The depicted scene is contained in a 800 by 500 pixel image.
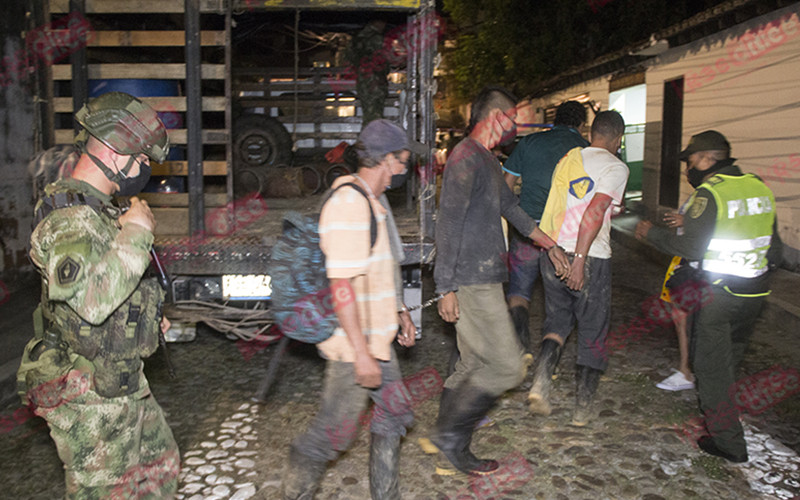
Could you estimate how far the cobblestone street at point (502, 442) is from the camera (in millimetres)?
3289

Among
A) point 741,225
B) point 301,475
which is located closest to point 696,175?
point 741,225

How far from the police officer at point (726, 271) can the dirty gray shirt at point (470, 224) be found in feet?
3.64

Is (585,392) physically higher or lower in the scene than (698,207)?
lower

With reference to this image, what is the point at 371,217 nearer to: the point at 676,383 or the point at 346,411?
the point at 346,411

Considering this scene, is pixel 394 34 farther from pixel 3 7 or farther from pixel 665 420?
pixel 665 420

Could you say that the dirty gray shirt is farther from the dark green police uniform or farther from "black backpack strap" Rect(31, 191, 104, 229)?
"black backpack strap" Rect(31, 191, 104, 229)

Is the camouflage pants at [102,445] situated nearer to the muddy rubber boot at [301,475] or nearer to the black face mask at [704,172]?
the muddy rubber boot at [301,475]

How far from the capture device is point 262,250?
4703 millimetres

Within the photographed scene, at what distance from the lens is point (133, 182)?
2.34 metres

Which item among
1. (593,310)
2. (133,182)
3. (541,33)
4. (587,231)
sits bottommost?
(593,310)

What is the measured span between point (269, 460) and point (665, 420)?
2431 mm

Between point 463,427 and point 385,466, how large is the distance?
0.63m

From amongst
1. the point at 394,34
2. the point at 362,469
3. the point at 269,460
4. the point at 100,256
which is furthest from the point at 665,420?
the point at 394,34

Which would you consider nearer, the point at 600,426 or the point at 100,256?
the point at 100,256
